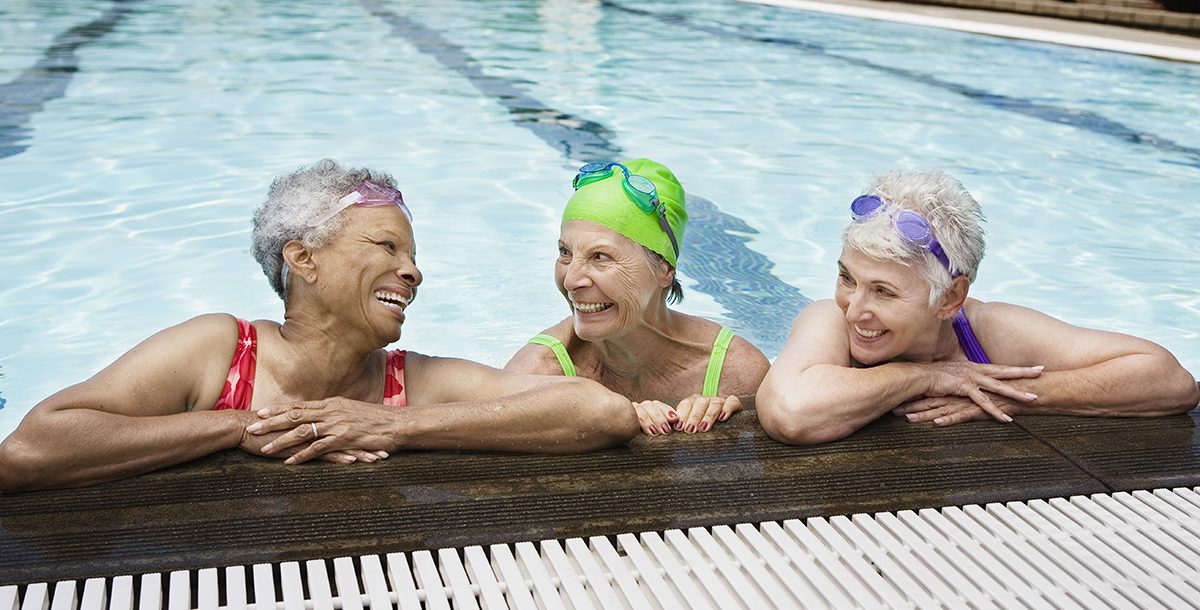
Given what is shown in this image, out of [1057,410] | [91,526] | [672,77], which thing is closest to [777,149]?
[672,77]

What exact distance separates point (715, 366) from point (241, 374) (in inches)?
64.5

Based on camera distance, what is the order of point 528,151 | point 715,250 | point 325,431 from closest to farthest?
point 325,431 → point 715,250 → point 528,151

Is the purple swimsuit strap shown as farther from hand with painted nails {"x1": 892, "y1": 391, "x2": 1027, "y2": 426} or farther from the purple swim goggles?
the purple swim goggles

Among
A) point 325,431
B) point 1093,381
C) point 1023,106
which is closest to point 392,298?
point 325,431

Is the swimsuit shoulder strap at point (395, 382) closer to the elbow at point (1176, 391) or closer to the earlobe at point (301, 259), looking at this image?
the earlobe at point (301, 259)

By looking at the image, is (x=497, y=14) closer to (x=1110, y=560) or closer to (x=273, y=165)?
(x=273, y=165)

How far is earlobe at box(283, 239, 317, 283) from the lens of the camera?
3184mm

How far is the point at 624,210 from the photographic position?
373 centimetres

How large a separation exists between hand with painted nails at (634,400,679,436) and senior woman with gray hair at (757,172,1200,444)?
28 cm

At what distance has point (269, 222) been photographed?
321 cm

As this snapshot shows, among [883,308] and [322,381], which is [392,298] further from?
[883,308]

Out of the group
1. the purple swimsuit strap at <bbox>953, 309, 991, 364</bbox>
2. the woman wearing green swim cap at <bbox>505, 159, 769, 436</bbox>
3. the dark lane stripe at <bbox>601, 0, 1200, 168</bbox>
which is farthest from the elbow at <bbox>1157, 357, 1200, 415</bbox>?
the dark lane stripe at <bbox>601, 0, 1200, 168</bbox>

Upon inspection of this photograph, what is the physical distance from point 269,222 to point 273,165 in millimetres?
6626

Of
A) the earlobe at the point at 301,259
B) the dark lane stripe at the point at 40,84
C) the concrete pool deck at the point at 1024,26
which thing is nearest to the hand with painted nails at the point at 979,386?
the earlobe at the point at 301,259
